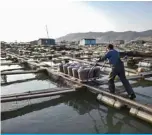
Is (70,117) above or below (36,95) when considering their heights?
below

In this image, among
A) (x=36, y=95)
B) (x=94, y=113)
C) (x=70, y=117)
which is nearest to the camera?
(x=70, y=117)

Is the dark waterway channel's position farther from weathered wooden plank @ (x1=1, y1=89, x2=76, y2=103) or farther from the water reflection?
weathered wooden plank @ (x1=1, y1=89, x2=76, y2=103)

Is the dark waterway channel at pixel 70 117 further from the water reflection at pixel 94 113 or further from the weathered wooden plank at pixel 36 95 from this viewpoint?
the weathered wooden plank at pixel 36 95

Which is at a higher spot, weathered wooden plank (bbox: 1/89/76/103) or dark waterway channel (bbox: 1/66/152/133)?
weathered wooden plank (bbox: 1/89/76/103)

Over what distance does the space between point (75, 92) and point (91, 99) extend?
2.67 ft

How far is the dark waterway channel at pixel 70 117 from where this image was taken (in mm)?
6277

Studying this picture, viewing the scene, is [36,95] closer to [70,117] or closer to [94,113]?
[70,117]

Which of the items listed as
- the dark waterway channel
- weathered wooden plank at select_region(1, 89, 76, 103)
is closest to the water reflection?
the dark waterway channel

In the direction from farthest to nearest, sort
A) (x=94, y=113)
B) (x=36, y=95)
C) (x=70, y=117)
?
1. (x=36, y=95)
2. (x=94, y=113)
3. (x=70, y=117)

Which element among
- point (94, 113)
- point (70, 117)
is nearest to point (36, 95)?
point (70, 117)

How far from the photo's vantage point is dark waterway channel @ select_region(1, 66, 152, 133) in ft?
20.6

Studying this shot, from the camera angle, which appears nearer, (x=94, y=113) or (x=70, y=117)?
(x=70, y=117)

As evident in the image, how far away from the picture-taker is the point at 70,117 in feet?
23.6

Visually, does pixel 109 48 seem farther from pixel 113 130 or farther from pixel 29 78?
pixel 29 78
